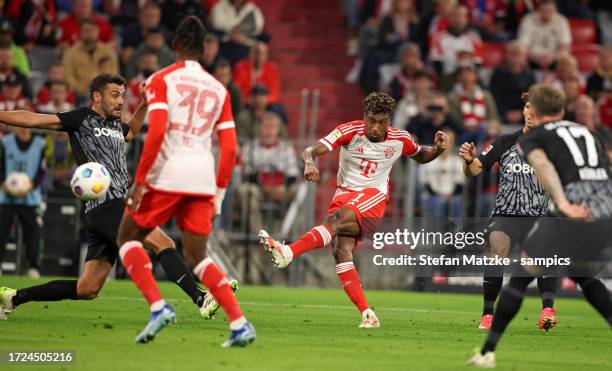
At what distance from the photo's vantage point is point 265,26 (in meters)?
24.9

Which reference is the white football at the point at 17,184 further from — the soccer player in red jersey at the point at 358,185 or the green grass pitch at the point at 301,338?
the soccer player in red jersey at the point at 358,185

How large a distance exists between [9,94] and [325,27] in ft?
26.8

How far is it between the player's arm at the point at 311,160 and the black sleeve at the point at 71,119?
6.92ft

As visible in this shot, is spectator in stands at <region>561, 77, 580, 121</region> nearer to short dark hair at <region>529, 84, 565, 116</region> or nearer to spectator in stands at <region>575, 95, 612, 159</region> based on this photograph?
spectator in stands at <region>575, 95, 612, 159</region>

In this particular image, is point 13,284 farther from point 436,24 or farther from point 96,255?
point 436,24

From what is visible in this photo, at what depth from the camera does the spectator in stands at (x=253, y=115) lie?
20.2 meters

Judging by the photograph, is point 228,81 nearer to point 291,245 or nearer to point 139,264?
point 291,245

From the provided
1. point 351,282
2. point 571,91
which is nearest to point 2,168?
point 351,282

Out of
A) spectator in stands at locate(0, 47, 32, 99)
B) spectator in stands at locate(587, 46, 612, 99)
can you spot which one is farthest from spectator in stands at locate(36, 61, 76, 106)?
spectator in stands at locate(587, 46, 612, 99)

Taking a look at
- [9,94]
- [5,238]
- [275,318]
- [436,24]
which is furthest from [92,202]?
[436,24]

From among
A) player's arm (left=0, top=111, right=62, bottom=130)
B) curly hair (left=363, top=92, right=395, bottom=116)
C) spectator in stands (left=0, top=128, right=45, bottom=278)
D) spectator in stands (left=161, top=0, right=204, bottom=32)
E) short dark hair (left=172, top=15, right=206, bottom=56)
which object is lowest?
spectator in stands (left=0, top=128, right=45, bottom=278)

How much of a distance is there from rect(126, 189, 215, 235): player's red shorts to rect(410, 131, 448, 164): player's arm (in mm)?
3273

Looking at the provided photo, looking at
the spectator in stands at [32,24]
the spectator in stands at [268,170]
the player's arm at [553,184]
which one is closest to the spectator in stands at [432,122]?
the spectator in stands at [268,170]

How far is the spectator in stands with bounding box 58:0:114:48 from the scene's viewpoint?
22.0 meters
